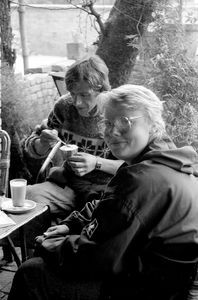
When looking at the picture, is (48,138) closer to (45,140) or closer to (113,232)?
(45,140)

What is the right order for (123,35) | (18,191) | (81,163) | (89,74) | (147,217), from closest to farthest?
(147,217) → (18,191) → (81,163) → (89,74) → (123,35)

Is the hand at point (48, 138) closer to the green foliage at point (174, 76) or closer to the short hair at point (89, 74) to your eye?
the short hair at point (89, 74)

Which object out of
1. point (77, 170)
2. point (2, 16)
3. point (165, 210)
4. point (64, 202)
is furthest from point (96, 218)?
point (2, 16)

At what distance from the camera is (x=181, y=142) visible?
351 centimetres

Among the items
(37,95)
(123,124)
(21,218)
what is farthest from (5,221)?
(37,95)

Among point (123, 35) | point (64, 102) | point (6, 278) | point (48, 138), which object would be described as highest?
point (123, 35)

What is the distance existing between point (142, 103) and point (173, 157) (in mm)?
277

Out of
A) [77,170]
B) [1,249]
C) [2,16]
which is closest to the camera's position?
[77,170]

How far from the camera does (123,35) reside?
159 inches

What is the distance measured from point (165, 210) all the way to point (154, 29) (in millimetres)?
2708

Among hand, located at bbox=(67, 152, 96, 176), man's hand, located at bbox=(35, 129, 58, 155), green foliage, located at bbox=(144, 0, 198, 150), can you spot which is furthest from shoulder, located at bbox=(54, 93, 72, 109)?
green foliage, located at bbox=(144, 0, 198, 150)

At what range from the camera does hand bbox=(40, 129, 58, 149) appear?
280cm

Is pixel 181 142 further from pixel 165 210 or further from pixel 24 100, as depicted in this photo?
pixel 165 210

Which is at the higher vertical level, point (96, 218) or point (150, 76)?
point (150, 76)
